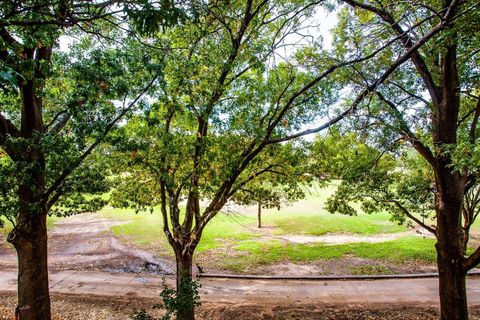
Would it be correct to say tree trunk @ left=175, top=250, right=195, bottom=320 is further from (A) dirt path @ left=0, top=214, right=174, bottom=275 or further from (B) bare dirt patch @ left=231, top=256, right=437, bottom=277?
(B) bare dirt patch @ left=231, top=256, right=437, bottom=277

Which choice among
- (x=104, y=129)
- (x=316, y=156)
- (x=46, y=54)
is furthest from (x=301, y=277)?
(x=46, y=54)

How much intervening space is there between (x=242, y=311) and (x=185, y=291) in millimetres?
3452

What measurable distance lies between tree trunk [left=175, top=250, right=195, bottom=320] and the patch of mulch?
88.4 inches

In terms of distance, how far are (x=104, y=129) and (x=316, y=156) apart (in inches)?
208

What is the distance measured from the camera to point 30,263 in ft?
23.8

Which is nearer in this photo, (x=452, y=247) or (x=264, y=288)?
(x=452, y=247)

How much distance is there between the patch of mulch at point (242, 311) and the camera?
31.6ft

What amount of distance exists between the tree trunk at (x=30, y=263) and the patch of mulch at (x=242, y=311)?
→ 2518 mm

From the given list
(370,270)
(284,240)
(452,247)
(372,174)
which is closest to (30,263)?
(372,174)

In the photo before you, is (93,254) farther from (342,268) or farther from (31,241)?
(342,268)

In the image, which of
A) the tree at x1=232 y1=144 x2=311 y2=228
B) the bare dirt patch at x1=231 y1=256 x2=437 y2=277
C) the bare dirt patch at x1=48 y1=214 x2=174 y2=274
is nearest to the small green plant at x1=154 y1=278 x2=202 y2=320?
the tree at x1=232 y1=144 x2=311 y2=228

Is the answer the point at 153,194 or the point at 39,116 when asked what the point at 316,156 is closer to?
the point at 153,194

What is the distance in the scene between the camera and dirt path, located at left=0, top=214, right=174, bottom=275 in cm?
1418

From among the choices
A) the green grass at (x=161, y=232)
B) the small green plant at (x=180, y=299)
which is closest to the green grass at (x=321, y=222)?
the green grass at (x=161, y=232)
